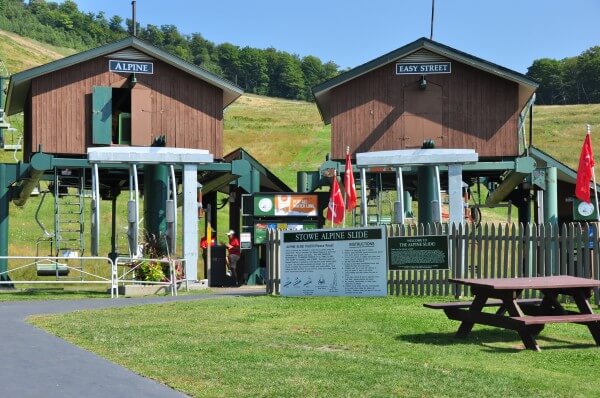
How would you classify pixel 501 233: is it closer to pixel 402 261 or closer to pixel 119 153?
pixel 402 261

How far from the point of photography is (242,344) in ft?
43.8

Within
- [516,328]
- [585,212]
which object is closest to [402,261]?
[516,328]

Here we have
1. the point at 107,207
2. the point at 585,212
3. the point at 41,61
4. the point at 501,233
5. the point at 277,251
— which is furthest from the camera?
the point at 41,61

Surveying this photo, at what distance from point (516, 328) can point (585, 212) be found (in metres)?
27.0

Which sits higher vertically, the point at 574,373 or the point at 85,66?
the point at 85,66

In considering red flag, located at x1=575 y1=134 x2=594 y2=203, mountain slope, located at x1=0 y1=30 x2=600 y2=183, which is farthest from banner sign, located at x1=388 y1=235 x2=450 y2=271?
mountain slope, located at x1=0 y1=30 x2=600 y2=183

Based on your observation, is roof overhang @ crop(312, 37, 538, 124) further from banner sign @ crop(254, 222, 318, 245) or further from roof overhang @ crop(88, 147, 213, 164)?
roof overhang @ crop(88, 147, 213, 164)

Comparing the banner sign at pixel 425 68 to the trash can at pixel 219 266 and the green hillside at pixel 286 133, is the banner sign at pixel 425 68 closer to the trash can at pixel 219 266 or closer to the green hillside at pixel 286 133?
the trash can at pixel 219 266

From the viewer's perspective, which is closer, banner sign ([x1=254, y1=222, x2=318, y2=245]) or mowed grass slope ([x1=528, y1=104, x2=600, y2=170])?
banner sign ([x1=254, y1=222, x2=318, y2=245])

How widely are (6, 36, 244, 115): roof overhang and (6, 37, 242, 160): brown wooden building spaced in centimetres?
3

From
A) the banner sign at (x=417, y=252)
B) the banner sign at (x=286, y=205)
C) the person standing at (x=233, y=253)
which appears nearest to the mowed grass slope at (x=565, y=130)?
the person standing at (x=233, y=253)

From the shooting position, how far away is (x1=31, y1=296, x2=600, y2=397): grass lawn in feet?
33.9

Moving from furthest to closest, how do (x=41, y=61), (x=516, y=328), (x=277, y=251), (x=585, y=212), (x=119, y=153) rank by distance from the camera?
1. (x=41, y=61)
2. (x=585, y=212)
3. (x=119, y=153)
4. (x=277, y=251)
5. (x=516, y=328)

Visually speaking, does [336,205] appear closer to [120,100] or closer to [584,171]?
[120,100]
